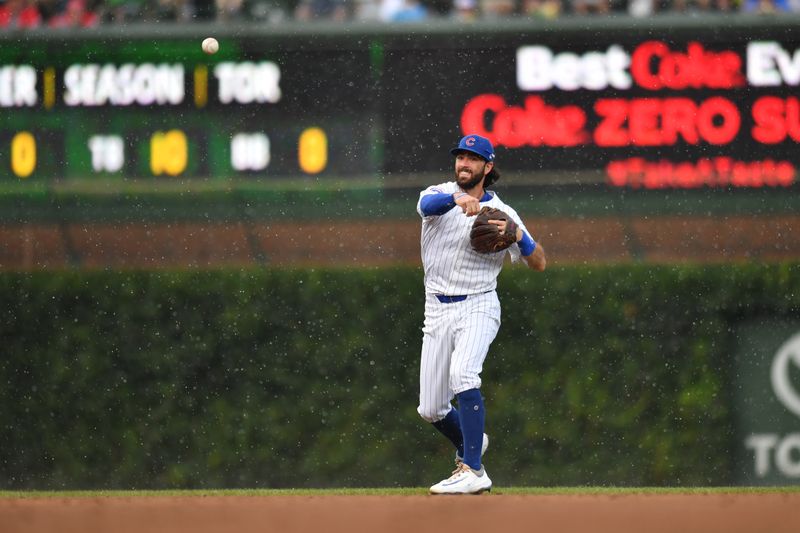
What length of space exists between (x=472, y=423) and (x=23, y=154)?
15.7 ft

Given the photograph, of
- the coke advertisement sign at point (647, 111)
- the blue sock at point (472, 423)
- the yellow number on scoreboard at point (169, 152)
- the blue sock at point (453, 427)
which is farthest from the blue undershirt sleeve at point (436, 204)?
the yellow number on scoreboard at point (169, 152)

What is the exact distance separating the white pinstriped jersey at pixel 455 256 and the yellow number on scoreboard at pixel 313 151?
329 centimetres

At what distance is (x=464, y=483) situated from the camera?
7406mm

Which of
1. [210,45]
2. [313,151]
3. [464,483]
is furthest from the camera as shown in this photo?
[313,151]

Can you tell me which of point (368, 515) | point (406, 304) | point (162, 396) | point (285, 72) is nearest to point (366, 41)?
point (285, 72)

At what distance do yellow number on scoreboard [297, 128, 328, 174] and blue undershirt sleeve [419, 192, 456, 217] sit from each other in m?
3.55

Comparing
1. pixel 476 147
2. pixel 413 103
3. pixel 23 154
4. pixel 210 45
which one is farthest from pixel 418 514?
pixel 23 154

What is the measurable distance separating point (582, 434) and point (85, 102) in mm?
3702

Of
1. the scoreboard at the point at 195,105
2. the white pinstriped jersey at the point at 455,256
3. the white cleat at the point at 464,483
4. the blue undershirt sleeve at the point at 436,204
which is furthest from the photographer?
the scoreboard at the point at 195,105

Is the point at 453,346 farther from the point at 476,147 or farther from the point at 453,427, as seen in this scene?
the point at 476,147

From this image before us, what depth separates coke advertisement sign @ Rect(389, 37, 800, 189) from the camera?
10516mm

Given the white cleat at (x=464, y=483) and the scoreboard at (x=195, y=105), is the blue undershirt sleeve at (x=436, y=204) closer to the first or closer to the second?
the white cleat at (x=464, y=483)

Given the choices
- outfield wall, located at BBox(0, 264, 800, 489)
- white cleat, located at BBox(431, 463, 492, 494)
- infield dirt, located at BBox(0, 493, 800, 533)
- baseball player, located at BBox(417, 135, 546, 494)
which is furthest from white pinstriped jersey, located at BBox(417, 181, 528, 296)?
outfield wall, located at BBox(0, 264, 800, 489)

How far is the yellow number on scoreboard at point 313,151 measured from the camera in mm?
10836
